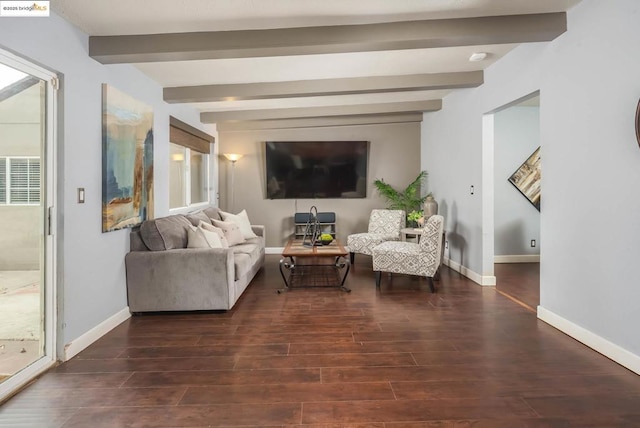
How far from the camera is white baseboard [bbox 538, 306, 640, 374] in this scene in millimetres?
2331

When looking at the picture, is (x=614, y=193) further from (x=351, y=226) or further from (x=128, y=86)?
(x=351, y=226)

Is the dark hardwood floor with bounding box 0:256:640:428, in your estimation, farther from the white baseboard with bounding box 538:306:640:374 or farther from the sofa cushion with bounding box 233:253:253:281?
the sofa cushion with bounding box 233:253:253:281

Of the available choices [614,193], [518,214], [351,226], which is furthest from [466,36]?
[351,226]

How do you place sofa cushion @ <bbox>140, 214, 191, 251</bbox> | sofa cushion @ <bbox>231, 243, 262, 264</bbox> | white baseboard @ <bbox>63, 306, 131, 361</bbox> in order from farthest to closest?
sofa cushion @ <bbox>231, 243, 262, 264</bbox>, sofa cushion @ <bbox>140, 214, 191, 251</bbox>, white baseboard @ <bbox>63, 306, 131, 361</bbox>

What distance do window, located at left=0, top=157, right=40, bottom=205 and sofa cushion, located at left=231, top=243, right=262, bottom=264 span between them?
2.15 meters

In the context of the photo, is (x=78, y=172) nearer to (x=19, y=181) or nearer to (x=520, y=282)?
(x=19, y=181)

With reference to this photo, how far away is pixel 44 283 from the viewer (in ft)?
8.21

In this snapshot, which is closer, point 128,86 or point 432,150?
point 128,86

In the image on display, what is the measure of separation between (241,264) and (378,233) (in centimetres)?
285

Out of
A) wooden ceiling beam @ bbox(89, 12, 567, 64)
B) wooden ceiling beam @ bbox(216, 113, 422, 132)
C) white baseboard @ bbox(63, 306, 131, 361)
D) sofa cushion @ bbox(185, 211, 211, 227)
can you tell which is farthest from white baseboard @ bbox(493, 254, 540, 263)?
white baseboard @ bbox(63, 306, 131, 361)

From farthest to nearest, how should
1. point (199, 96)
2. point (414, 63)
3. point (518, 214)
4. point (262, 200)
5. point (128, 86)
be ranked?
point (262, 200) → point (518, 214) → point (199, 96) → point (414, 63) → point (128, 86)

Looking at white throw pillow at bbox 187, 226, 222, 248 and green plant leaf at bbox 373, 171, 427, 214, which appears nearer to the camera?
white throw pillow at bbox 187, 226, 222, 248

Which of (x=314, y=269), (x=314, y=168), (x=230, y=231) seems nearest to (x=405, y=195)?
(x=314, y=168)

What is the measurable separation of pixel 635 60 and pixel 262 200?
5579 mm
